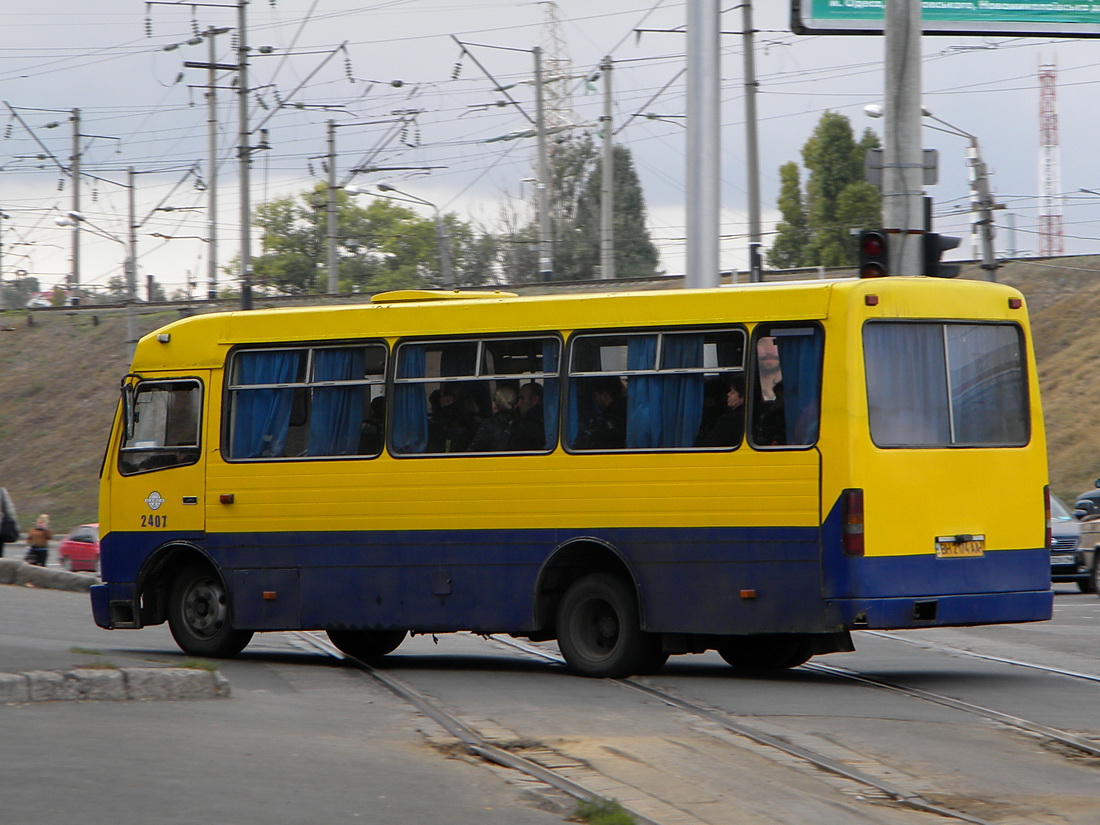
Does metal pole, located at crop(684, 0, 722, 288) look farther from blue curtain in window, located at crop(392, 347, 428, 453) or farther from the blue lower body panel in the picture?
the blue lower body panel

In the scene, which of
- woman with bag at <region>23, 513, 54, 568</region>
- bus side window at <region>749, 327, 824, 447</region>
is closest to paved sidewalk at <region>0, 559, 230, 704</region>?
bus side window at <region>749, 327, 824, 447</region>

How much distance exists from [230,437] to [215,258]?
3848cm

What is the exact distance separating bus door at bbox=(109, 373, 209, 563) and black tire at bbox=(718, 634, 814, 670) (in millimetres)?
4393

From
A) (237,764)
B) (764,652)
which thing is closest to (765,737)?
(237,764)

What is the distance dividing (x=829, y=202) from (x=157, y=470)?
63082 mm

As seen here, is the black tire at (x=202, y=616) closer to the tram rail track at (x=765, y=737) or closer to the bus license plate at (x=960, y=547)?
the tram rail track at (x=765, y=737)

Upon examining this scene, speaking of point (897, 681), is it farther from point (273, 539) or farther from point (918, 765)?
point (273, 539)

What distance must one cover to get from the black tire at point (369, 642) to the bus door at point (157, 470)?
1.61m

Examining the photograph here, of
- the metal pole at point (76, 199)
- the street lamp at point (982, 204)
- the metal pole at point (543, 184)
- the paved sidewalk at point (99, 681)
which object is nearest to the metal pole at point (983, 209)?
the street lamp at point (982, 204)

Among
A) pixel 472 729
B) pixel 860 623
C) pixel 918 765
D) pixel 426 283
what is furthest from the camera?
pixel 426 283

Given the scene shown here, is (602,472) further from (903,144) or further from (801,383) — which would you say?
(903,144)

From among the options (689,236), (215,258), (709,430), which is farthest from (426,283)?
(709,430)

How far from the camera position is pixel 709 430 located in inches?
453

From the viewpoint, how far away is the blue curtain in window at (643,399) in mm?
11734
